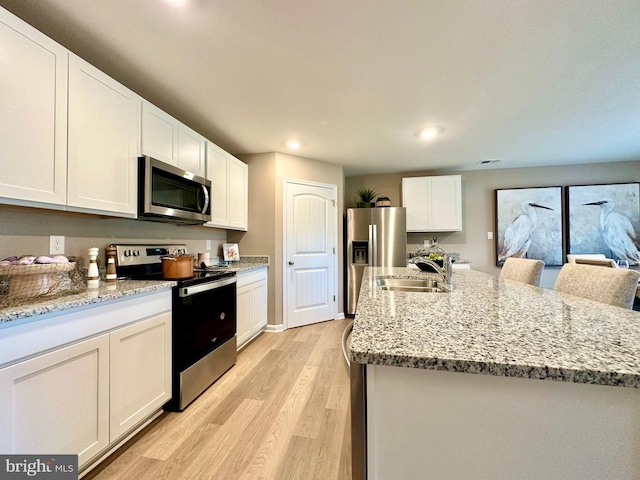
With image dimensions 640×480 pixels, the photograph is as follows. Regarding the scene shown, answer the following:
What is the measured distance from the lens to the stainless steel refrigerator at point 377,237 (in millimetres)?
3840

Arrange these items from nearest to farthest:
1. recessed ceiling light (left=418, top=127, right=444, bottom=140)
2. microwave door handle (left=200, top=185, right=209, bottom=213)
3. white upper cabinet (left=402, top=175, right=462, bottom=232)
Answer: microwave door handle (left=200, top=185, right=209, bottom=213)
recessed ceiling light (left=418, top=127, right=444, bottom=140)
white upper cabinet (left=402, top=175, right=462, bottom=232)

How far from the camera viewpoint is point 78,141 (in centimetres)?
142

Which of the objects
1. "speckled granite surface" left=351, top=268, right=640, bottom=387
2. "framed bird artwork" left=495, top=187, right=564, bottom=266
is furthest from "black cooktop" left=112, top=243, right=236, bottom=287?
"framed bird artwork" left=495, top=187, right=564, bottom=266

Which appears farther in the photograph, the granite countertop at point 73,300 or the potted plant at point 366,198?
the potted plant at point 366,198

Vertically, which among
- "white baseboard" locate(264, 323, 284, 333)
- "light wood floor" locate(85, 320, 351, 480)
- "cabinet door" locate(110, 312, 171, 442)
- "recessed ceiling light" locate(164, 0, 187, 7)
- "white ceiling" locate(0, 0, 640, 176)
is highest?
"white ceiling" locate(0, 0, 640, 176)

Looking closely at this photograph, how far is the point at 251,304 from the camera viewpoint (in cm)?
286

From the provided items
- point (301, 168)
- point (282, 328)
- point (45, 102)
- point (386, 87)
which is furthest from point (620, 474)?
point (301, 168)

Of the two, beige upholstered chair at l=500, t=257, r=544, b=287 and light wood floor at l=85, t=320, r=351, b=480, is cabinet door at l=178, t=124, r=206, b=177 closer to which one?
light wood floor at l=85, t=320, r=351, b=480

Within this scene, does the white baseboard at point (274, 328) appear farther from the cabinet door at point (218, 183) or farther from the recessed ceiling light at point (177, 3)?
the recessed ceiling light at point (177, 3)

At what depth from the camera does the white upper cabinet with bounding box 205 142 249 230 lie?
8.76 ft

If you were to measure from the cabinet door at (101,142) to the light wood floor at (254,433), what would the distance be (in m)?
1.35

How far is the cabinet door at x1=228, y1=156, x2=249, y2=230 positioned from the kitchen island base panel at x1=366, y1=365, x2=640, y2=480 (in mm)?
2726

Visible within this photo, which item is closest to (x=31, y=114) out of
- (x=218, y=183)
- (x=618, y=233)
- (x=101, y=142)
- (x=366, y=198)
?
(x=101, y=142)

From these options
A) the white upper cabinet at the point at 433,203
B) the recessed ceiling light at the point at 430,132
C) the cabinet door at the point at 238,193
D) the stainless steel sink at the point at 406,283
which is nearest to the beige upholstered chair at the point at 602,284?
the stainless steel sink at the point at 406,283
